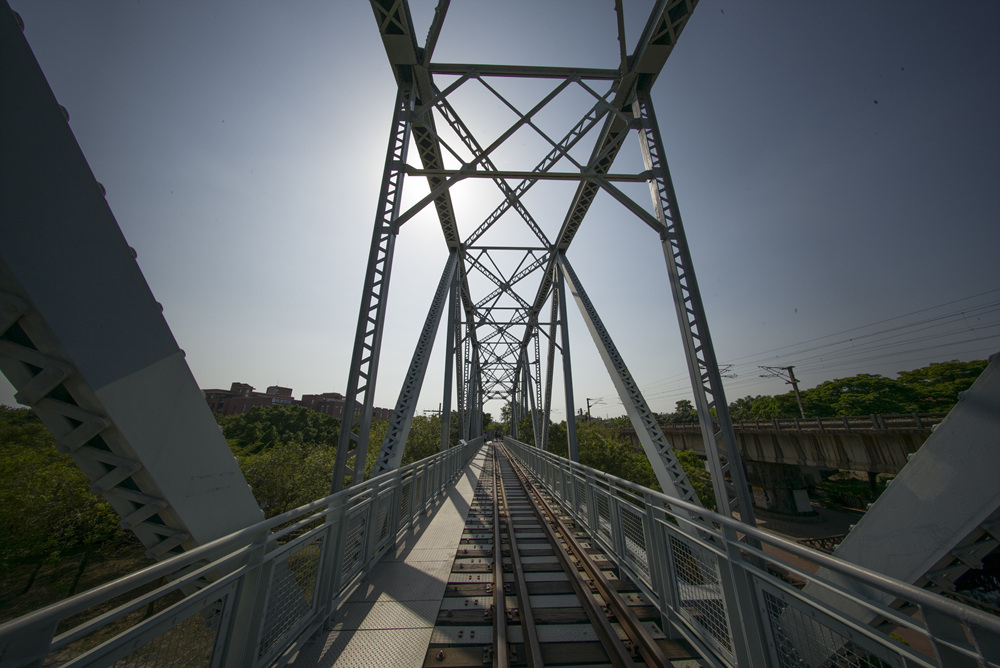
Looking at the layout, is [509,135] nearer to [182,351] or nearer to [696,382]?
[696,382]

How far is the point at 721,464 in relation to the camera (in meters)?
4.68

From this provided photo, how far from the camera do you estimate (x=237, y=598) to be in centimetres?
242

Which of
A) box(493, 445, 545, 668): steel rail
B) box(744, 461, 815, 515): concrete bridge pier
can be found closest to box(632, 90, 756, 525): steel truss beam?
box(493, 445, 545, 668): steel rail

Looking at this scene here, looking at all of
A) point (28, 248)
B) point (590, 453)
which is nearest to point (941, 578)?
point (28, 248)

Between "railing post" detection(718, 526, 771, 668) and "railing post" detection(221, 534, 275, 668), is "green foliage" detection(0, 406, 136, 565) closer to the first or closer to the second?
"railing post" detection(221, 534, 275, 668)

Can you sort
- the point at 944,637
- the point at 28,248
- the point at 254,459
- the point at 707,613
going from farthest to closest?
the point at 254,459
the point at 707,613
the point at 28,248
the point at 944,637

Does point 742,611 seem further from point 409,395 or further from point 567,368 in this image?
point 567,368

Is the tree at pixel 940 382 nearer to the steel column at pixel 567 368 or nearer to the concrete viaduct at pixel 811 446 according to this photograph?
the concrete viaduct at pixel 811 446

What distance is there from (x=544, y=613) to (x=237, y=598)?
280 centimetres

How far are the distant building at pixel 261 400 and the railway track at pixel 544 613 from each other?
200 feet

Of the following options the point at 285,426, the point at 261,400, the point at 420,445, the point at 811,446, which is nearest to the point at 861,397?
the point at 811,446

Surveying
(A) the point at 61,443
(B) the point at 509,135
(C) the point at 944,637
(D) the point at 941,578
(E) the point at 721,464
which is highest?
(B) the point at 509,135

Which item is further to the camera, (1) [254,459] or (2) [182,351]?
(1) [254,459]

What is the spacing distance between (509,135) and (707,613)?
751 centimetres
